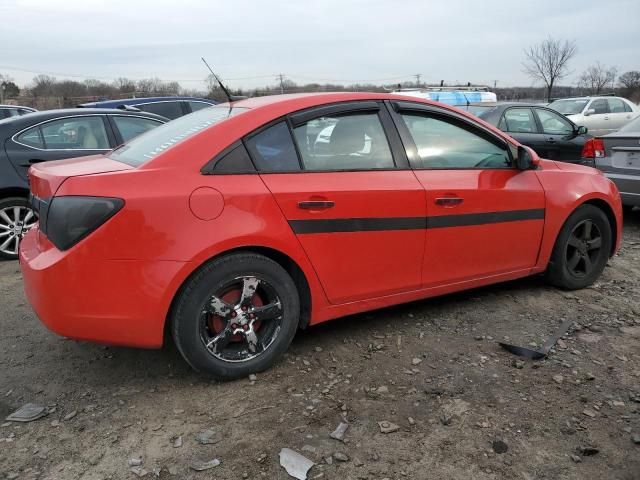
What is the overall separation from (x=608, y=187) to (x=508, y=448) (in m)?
2.81

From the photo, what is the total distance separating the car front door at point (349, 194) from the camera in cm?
299

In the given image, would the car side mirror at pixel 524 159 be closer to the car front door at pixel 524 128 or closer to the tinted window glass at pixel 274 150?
the tinted window glass at pixel 274 150

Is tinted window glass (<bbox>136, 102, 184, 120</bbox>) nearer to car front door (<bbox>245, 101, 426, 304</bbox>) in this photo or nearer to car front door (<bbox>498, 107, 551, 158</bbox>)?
car front door (<bbox>498, 107, 551, 158</bbox>)

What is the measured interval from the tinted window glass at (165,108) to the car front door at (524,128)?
20.3 feet

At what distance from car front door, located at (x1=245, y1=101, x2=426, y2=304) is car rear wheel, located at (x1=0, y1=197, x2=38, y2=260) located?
359 centimetres

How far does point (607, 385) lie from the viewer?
290cm

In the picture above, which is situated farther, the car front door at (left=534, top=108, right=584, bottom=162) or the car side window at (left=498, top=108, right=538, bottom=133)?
the car front door at (left=534, top=108, right=584, bottom=162)

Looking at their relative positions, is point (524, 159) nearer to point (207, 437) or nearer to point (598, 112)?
point (207, 437)

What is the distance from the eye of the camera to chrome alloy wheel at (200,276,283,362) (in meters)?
2.85

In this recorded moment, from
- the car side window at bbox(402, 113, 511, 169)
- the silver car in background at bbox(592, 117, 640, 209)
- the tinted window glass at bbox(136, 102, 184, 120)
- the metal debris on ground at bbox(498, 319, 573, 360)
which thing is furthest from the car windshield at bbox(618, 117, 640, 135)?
the tinted window glass at bbox(136, 102, 184, 120)

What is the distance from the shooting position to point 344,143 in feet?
10.7

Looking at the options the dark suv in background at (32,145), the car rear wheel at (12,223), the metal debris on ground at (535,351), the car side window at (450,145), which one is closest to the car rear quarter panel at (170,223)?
the car side window at (450,145)

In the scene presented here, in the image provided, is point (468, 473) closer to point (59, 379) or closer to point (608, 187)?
point (59, 379)

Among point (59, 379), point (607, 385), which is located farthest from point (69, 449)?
point (607, 385)
